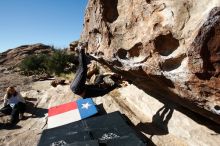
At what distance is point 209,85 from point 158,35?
103 centimetres

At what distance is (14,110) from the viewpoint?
24.7ft

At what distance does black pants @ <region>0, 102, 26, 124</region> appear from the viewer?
290 inches

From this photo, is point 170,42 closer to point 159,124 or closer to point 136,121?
point 159,124

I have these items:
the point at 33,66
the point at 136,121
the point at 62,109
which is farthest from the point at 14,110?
the point at 33,66

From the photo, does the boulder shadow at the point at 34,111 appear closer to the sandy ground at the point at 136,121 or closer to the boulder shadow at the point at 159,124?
the sandy ground at the point at 136,121

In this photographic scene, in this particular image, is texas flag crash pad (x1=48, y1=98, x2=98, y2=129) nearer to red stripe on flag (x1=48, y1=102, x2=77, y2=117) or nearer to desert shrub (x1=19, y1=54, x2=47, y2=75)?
red stripe on flag (x1=48, y1=102, x2=77, y2=117)

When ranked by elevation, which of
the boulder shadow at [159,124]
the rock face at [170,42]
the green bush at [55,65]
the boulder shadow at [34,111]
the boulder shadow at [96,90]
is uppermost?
the rock face at [170,42]

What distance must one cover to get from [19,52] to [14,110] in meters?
23.1

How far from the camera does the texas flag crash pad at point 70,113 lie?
6.11 metres

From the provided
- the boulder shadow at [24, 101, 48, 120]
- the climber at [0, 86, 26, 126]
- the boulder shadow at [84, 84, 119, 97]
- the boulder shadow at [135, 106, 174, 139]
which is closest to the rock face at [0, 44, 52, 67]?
the boulder shadow at [24, 101, 48, 120]

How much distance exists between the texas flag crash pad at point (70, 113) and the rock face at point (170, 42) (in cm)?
143

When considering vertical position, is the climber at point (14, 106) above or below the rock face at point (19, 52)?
below

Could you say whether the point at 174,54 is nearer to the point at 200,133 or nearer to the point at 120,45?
the point at 120,45

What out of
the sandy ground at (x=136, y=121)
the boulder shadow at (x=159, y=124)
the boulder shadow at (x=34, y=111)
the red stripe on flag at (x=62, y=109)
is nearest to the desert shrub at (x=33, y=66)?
the sandy ground at (x=136, y=121)
